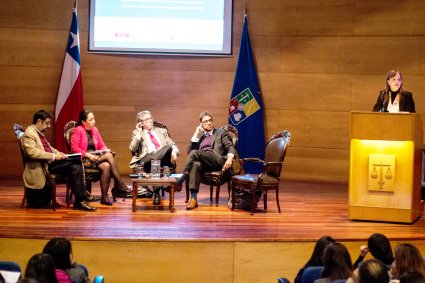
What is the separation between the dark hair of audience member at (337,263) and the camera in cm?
378

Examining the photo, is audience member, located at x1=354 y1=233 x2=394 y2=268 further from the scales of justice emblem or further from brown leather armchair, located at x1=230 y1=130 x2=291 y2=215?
brown leather armchair, located at x1=230 y1=130 x2=291 y2=215

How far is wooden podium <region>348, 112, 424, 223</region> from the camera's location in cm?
657

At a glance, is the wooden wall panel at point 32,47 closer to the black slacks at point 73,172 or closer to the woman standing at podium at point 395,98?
the black slacks at point 73,172

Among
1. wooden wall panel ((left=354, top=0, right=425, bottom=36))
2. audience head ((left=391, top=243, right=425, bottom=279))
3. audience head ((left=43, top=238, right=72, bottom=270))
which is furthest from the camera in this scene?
wooden wall panel ((left=354, top=0, right=425, bottom=36))

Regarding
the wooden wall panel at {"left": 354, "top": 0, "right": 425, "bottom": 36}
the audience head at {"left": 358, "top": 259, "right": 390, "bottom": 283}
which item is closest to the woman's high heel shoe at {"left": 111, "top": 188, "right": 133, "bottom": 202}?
the wooden wall panel at {"left": 354, "top": 0, "right": 425, "bottom": 36}

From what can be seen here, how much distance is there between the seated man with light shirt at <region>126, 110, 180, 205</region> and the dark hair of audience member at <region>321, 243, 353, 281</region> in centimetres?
414

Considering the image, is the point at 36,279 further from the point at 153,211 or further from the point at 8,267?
the point at 153,211

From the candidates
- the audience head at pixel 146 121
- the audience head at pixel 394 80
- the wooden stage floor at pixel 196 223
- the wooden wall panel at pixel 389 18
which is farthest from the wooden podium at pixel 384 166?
the wooden wall panel at pixel 389 18

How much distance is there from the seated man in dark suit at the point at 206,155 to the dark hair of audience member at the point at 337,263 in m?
3.71

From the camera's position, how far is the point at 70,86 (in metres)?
9.60

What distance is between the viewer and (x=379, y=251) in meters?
4.26

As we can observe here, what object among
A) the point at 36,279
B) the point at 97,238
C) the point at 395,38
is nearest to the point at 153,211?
the point at 97,238

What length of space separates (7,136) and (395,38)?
17.9 ft

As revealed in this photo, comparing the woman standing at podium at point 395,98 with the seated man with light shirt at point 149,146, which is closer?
the woman standing at podium at point 395,98
